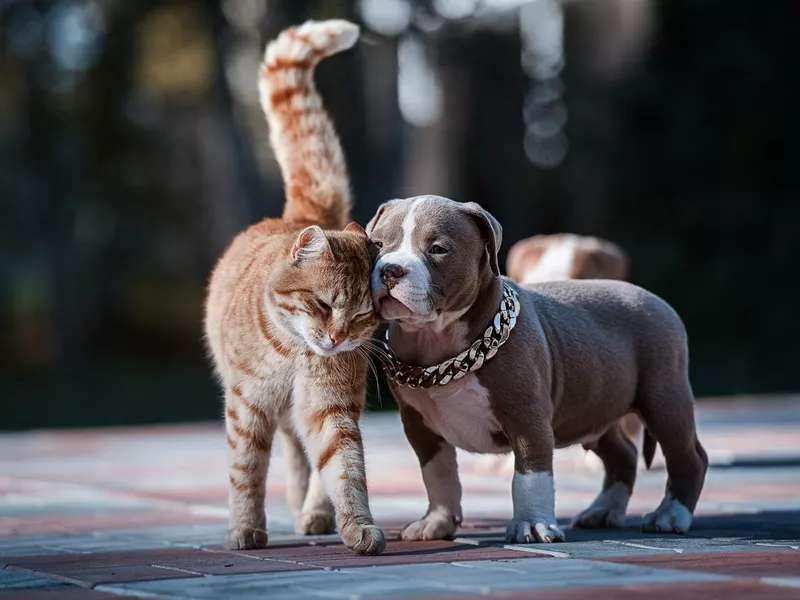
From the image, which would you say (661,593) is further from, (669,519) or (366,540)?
(669,519)

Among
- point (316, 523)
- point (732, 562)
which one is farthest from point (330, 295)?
point (732, 562)

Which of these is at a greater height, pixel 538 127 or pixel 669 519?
pixel 538 127

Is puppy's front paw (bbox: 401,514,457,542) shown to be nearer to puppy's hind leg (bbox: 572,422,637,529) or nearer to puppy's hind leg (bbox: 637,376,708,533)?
puppy's hind leg (bbox: 572,422,637,529)

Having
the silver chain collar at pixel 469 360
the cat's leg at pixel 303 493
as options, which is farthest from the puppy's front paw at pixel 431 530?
the silver chain collar at pixel 469 360

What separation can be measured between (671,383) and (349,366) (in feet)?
4.95

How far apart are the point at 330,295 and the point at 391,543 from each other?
1.07 meters

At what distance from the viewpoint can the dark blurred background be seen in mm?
19125

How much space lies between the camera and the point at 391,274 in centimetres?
488

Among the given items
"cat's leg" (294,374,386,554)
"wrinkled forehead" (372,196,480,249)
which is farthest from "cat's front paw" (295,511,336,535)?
"wrinkled forehead" (372,196,480,249)

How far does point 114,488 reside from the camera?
864 centimetres

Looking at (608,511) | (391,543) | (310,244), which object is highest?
(310,244)

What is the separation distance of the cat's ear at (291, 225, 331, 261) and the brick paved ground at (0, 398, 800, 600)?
1190mm

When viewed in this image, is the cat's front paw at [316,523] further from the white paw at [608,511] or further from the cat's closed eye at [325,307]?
the cat's closed eye at [325,307]

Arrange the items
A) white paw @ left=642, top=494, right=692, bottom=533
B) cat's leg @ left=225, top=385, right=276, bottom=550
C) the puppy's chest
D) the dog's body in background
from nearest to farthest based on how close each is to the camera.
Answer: the puppy's chest, cat's leg @ left=225, top=385, right=276, bottom=550, white paw @ left=642, top=494, right=692, bottom=533, the dog's body in background
